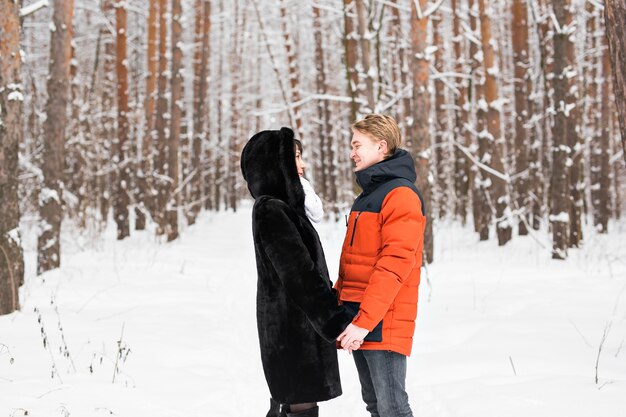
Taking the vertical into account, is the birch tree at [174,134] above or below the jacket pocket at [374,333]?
above

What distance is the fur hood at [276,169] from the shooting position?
8.50ft

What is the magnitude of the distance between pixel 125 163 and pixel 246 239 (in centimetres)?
419

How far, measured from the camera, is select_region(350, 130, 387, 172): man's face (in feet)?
8.45

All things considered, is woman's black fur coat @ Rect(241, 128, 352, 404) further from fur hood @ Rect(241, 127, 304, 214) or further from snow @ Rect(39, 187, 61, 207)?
snow @ Rect(39, 187, 61, 207)

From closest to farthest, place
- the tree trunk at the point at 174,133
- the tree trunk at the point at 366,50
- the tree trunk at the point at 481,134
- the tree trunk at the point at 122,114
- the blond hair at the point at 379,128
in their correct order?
the blond hair at the point at 379,128 < the tree trunk at the point at 366,50 < the tree trunk at the point at 481,134 < the tree trunk at the point at 174,133 < the tree trunk at the point at 122,114

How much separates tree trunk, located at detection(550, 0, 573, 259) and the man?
8.99 m

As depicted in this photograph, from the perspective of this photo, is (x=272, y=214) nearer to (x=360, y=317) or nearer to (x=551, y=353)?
(x=360, y=317)

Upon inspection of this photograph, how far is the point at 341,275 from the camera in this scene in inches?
104

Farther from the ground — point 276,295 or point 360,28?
point 360,28

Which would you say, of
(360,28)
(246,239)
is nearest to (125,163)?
(246,239)

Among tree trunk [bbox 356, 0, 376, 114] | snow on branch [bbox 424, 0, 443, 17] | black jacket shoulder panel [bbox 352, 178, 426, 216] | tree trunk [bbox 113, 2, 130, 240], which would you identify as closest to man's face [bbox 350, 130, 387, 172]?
black jacket shoulder panel [bbox 352, 178, 426, 216]

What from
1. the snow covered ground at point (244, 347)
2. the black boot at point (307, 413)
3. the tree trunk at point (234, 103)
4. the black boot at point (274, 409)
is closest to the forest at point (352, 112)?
the snow covered ground at point (244, 347)

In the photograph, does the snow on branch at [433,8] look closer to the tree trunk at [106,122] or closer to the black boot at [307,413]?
the black boot at [307,413]

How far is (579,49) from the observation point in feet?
96.2
